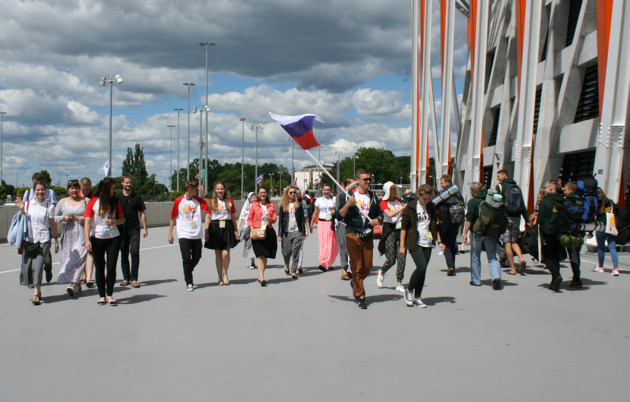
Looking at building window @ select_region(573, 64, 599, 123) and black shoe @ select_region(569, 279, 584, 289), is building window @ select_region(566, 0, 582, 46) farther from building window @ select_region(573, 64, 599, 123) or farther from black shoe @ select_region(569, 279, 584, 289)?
black shoe @ select_region(569, 279, 584, 289)

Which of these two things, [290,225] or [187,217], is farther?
[290,225]

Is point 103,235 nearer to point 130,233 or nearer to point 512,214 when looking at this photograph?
point 130,233

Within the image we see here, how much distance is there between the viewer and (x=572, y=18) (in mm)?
23047

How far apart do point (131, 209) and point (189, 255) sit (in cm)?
138

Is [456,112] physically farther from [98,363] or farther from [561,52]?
[98,363]

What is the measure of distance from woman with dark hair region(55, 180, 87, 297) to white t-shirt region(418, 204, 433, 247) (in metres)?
4.77

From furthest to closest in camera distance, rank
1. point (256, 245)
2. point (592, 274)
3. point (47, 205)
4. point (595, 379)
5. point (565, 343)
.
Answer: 1. point (592, 274)
2. point (256, 245)
3. point (47, 205)
4. point (565, 343)
5. point (595, 379)

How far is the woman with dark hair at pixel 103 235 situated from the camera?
828 centimetres

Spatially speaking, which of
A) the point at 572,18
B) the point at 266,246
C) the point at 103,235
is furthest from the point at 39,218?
the point at 572,18

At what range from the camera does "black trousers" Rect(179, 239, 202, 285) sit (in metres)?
9.55

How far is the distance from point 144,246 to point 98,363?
13.3 metres

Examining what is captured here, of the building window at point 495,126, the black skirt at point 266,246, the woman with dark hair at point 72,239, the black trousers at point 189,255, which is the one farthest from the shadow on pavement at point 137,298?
the building window at point 495,126

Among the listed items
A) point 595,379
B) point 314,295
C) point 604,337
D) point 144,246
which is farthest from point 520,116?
point 595,379

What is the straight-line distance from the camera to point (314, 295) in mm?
9188
